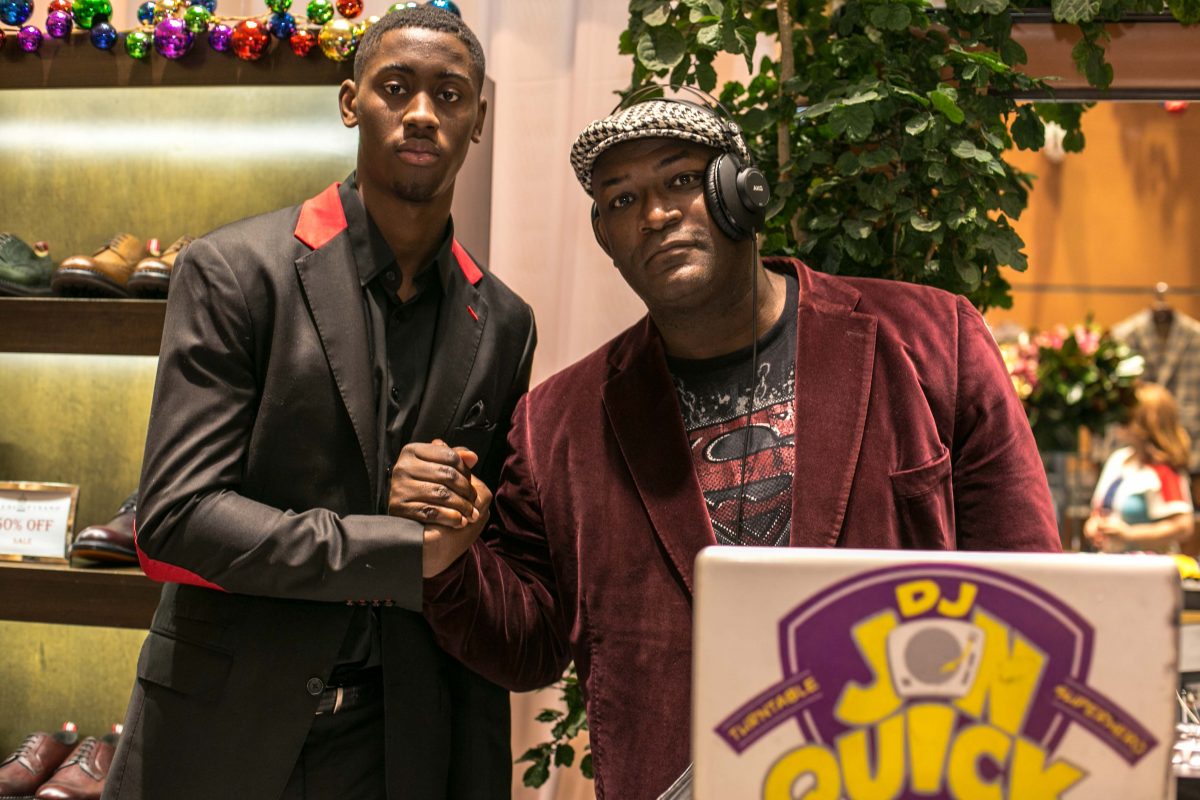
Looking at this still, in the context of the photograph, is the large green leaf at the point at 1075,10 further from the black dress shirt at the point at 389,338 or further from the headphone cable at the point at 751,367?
the black dress shirt at the point at 389,338

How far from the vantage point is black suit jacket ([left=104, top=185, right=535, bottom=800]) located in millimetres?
1596

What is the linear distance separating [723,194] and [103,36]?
1467 mm

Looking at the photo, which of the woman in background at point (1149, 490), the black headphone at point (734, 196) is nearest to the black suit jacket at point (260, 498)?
the black headphone at point (734, 196)

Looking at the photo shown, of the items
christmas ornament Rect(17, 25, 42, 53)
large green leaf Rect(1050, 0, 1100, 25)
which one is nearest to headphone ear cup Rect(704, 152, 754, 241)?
large green leaf Rect(1050, 0, 1100, 25)

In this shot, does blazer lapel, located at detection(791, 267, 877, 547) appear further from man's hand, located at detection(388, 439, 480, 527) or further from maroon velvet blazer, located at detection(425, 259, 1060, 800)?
man's hand, located at detection(388, 439, 480, 527)

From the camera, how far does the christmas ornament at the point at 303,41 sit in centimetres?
227

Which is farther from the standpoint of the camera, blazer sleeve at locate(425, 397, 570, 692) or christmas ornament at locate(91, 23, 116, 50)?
christmas ornament at locate(91, 23, 116, 50)

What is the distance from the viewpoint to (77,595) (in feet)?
7.70

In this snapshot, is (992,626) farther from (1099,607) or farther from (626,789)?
(626,789)

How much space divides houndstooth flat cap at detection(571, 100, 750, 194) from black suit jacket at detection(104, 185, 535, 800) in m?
0.36

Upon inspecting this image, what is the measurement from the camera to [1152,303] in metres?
5.89

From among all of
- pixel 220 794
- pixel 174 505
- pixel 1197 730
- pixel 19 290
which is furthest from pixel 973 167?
pixel 19 290

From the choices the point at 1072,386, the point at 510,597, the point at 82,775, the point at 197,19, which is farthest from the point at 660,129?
the point at 1072,386

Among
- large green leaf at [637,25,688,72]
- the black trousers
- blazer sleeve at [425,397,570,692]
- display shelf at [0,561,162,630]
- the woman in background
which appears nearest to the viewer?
blazer sleeve at [425,397,570,692]
